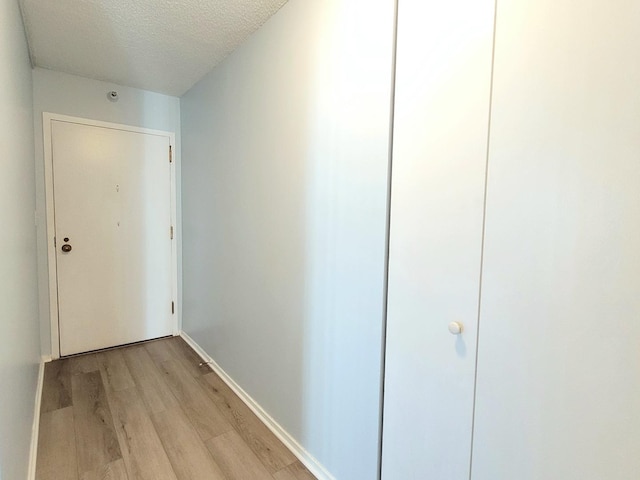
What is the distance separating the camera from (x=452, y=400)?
1104 millimetres

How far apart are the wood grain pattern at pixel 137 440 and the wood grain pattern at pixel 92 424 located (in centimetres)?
5

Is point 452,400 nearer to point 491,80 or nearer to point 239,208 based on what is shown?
point 491,80

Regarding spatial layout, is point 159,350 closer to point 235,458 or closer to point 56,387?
point 56,387

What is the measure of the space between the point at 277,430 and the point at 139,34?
8.59 feet

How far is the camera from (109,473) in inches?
67.2

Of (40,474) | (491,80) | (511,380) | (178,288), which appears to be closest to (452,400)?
(511,380)

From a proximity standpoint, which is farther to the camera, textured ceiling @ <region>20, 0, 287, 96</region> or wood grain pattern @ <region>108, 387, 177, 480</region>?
textured ceiling @ <region>20, 0, 287, 96</region>

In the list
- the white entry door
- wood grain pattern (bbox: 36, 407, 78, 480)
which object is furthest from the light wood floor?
the white entry door

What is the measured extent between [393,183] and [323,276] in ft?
1.96

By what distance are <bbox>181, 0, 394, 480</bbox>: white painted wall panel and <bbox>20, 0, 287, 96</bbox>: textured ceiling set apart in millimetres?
154

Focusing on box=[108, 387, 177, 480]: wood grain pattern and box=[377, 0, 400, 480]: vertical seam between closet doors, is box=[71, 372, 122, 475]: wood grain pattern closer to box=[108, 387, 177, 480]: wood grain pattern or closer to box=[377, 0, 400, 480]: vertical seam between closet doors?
box=[108, 387, 177, 480]: wood grain pattern

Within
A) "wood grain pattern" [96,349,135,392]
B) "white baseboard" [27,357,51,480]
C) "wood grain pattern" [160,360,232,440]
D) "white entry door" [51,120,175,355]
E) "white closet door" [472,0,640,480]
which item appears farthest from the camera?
"white entry door" [51,120,175,355]

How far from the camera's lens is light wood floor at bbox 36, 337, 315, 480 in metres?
1.74

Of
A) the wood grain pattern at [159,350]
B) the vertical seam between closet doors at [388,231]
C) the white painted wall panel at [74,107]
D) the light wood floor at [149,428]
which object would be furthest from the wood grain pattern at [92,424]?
the vertical seam between closet doors at [388,231]
